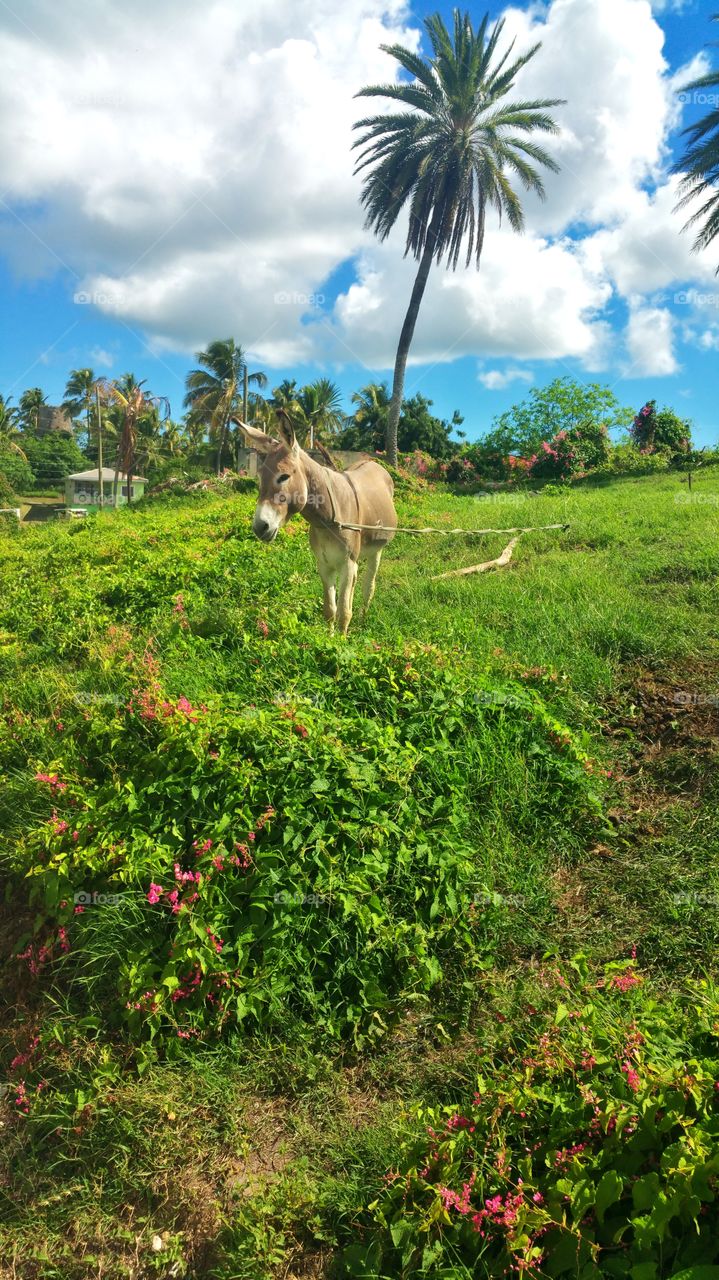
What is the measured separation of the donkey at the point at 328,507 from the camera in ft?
17.5

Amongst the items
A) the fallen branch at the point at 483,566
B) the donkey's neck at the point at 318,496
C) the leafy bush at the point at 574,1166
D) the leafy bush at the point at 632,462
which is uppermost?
the leafy bush at the point at 632,462

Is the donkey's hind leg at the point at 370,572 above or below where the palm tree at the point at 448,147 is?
below

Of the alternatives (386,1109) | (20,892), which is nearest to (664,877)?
(386,1109)

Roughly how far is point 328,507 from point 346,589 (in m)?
0.77

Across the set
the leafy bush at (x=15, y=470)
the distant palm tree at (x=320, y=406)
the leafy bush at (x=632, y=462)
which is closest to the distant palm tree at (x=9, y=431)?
the leafy bush at (x=15, y=470)

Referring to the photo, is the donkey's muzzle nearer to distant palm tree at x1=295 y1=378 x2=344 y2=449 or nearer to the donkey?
the donkey

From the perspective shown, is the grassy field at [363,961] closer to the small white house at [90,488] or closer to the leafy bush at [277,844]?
the leafy bush at [277,844]

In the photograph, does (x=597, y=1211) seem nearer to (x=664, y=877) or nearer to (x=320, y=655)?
(x=664, y=877)

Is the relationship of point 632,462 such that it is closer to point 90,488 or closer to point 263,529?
point 263,529

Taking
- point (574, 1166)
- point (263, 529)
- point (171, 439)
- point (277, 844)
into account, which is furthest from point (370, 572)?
point (171, 439)

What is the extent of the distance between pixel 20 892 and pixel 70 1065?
149cm

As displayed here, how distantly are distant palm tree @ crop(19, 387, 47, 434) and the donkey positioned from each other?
62.8m

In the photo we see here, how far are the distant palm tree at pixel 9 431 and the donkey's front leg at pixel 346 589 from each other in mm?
47363

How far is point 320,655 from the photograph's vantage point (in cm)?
522
